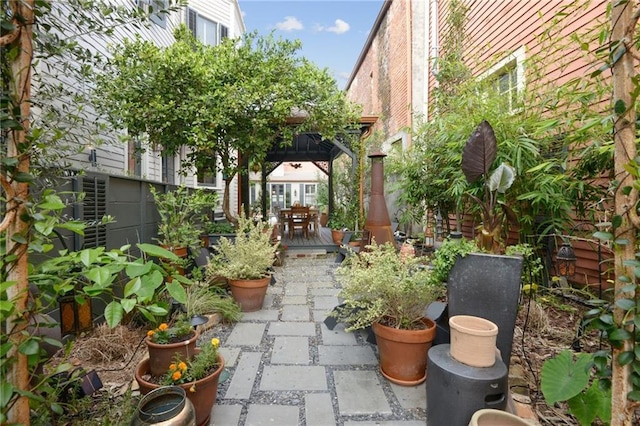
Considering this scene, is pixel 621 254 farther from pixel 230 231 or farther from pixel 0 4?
pixel 230 231

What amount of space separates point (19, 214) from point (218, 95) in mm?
3874

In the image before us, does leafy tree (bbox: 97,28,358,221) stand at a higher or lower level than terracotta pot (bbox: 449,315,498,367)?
higher

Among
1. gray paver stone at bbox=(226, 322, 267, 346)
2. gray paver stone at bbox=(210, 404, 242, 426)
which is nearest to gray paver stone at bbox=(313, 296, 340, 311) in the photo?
gray paver stone at bbox=(226, 322, 267, 346)

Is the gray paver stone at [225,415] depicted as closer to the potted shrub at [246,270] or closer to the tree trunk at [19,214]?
the tree trunk at [19,214]

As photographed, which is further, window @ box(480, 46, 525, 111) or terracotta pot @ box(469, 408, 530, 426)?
window @ box(480, 46, 525, 111)

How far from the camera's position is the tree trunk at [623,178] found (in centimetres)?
103

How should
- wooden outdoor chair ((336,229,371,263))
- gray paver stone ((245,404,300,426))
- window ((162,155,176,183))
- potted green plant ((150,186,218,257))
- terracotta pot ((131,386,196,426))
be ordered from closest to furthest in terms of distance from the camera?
terracotta pot ((131,386,196,426))
gray paver stone ((245,404,300,426))
potted green plant ((150,186,218,257))
wooden outdoor chair ((336,229,371,263))
window ((162,155,176,183))

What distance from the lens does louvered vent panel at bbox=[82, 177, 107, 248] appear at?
272 centimetres

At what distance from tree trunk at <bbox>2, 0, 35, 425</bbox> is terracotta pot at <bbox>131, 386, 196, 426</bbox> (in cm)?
41

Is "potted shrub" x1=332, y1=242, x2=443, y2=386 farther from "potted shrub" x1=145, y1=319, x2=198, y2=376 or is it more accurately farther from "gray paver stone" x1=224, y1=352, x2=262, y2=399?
"potted shrub" x1=145, y1=319, x2=198, y2=376

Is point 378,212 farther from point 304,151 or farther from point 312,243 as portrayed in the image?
point 304,151

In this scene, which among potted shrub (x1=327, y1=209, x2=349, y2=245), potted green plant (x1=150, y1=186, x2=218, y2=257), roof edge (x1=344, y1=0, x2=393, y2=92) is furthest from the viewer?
roof edge (x1=344, y1=0, x2=393, y2=92)

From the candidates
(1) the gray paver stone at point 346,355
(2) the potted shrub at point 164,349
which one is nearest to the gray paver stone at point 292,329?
(1) the gray paver stone at point 346,355

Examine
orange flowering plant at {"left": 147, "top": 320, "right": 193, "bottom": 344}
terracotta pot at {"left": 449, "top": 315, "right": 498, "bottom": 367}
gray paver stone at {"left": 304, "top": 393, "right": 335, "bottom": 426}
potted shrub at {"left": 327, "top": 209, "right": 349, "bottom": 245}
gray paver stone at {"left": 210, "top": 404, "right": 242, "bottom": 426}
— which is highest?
potted shrub at {"left": 327, "top": 209, "right": 349, "bottom": 245}
